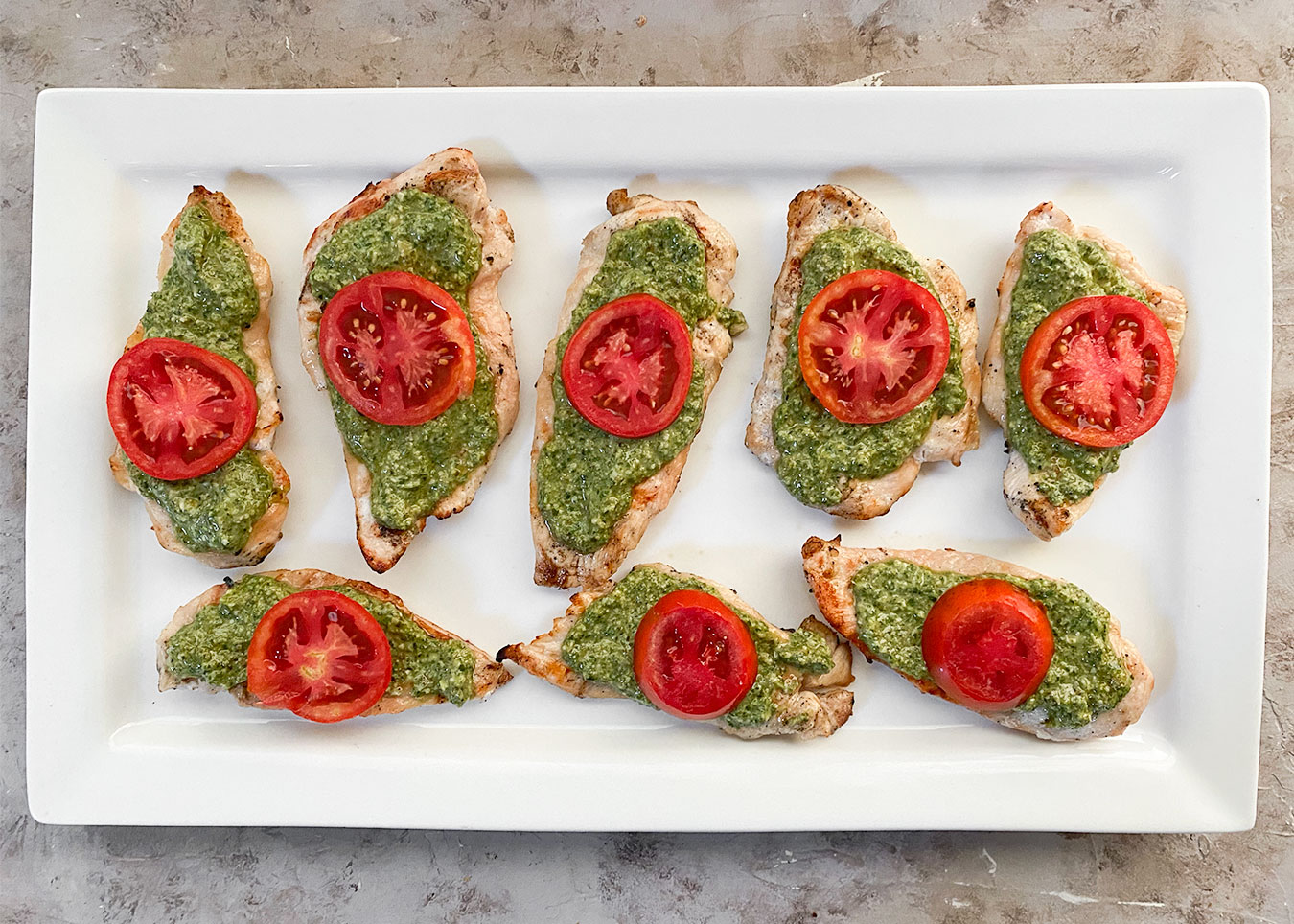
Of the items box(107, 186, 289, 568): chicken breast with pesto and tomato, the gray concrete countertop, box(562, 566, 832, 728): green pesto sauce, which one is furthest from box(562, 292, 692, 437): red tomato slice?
box(107, 186, 289, 568): chicken breast with pesto and tomato

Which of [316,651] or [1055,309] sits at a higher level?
[1055,309]

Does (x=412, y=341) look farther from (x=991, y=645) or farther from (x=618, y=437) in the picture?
(x=991, y=645)

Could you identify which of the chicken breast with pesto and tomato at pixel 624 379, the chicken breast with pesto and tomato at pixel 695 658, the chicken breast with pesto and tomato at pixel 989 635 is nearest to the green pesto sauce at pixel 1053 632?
the chicken breast with pesto and tomato at pixel 989 635

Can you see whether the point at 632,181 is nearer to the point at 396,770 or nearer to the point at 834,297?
the point at 834,297

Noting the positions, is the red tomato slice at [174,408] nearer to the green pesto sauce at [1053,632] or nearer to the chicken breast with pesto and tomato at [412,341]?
the chicken breast with pesto and tomato at [412,341]

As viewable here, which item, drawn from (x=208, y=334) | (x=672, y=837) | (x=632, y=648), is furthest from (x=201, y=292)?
(x=672, y=837)

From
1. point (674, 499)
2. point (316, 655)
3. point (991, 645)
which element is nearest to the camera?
point (991, 645)

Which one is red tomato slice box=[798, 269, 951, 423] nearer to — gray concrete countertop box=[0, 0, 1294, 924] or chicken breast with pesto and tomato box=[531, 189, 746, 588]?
chicken breast with pesto and tomato box=[531, 189, 746, 588]

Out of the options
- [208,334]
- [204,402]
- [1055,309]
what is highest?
[1055,309]
